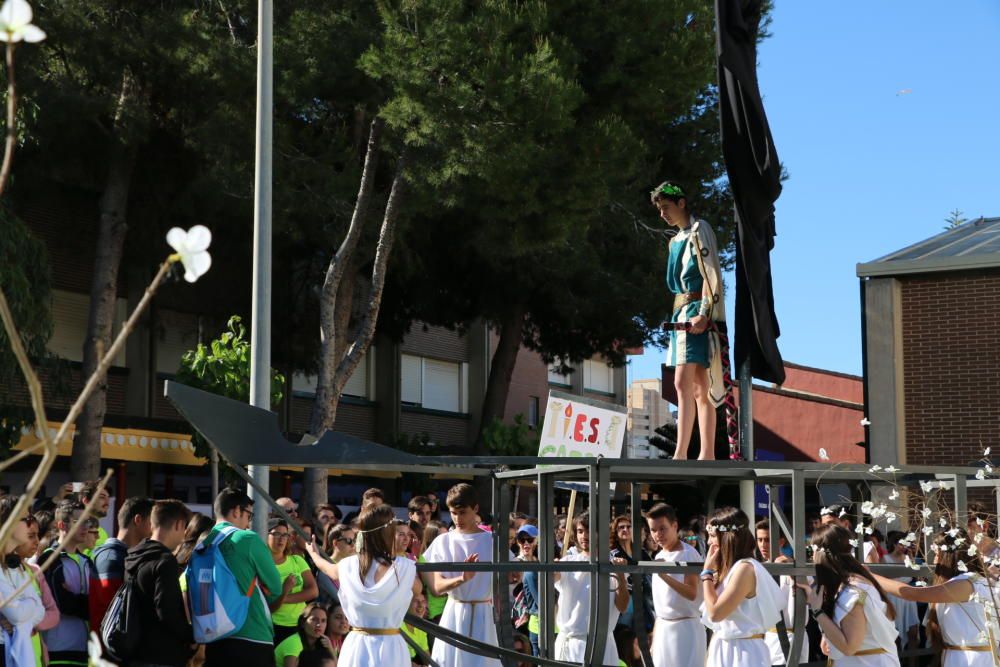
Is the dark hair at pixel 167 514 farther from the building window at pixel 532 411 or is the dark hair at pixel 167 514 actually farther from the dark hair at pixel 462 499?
the building window at pixel 532 411

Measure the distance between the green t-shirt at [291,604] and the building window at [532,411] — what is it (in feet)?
98.7

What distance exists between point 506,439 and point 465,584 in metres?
20.5

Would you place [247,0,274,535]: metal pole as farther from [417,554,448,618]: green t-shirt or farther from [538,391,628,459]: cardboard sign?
[538,391,628,459]: cardboard sign

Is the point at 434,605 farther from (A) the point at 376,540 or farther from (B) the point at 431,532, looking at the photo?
(A) the point at 376,540

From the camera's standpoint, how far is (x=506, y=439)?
29000 millimetres

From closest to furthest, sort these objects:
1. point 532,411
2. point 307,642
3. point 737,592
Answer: point 737,592, point 307,642, point 532,411

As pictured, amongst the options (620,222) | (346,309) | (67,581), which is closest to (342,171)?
(346,309)

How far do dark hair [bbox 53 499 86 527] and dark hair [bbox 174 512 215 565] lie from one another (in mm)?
615

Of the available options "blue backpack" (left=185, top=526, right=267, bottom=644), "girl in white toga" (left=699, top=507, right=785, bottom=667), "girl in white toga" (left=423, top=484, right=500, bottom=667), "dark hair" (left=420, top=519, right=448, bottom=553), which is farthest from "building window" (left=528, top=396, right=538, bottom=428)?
"girl in white toga" (left=699, top=507, right=785, bottom=667)

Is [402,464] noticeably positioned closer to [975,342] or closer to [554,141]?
[554,141]

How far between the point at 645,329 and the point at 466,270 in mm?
3812

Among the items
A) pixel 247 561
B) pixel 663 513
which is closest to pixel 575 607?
pixel 663 513

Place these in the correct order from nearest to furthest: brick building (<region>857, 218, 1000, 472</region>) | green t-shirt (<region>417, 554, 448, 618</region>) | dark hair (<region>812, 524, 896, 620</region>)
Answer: dark hair (<region>812, 524, 896, 620</region>) → green t-shirt (<region>417, 554, 448, 618</region>) → brick building (<region>857, 218, 1000, 472</region>)

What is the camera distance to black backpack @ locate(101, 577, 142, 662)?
7129mm
